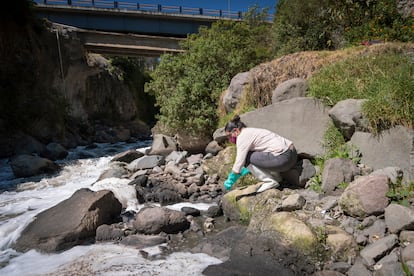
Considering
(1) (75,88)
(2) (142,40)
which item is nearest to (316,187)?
(2) (142,40)

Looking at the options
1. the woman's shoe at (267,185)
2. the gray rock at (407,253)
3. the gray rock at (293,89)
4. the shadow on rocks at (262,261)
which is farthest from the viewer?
the gray rock at (293,89)

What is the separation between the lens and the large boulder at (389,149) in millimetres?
5031

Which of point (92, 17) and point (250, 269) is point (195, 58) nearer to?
point (250, 269)

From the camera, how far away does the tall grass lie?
17.4ft

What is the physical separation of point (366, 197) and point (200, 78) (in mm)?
7806

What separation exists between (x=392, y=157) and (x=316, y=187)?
4.57 ft

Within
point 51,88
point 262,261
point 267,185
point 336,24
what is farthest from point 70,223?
point 51,88

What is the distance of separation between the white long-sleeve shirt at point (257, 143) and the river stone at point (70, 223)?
274 cm

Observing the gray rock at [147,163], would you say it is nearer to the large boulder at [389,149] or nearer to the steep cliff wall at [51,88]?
the large boulder at [389,149]

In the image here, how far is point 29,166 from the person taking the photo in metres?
11.2

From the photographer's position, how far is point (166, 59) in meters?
13.2

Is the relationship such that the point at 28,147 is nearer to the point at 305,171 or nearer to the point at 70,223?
the point at 70,223

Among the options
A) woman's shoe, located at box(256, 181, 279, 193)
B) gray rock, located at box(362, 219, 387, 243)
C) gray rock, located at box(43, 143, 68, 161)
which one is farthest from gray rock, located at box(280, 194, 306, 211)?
gray rock, located at box(43, 143, 68, 161)

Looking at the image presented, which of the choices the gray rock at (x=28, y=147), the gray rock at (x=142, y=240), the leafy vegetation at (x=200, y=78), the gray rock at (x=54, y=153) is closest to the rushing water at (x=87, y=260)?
the gray rock at (x=142, y=240)
